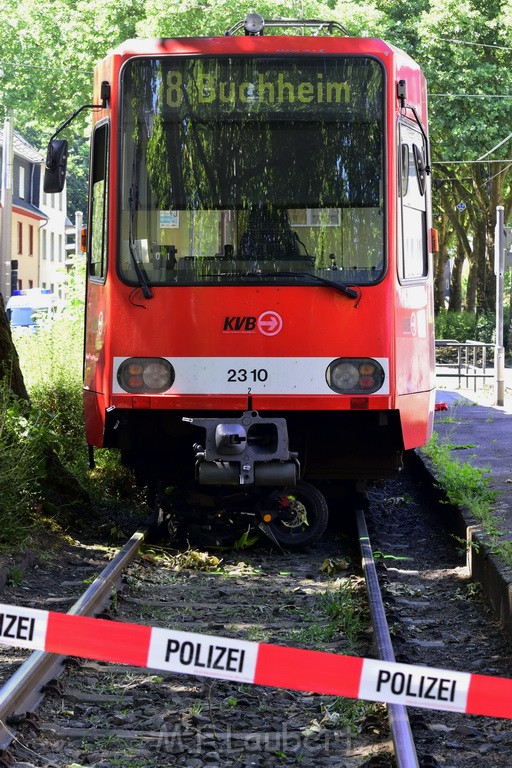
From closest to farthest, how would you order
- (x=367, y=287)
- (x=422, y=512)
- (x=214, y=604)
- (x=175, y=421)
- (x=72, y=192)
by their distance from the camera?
(x=214, y=604), (x=367, y=287), (x=175, y=421), (x=422, y=512), (x=72, y=192)

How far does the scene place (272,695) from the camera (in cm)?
552

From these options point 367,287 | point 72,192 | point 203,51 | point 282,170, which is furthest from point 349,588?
point 72,192

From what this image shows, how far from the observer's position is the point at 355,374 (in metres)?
8.66

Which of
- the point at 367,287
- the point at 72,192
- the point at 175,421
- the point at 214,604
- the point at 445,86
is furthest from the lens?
the point at 72,192

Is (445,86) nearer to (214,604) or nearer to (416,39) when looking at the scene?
(416,39)

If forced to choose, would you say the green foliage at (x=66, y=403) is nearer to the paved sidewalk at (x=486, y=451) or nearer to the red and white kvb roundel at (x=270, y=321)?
the red and white kvb roundel at (x=270, y=321)

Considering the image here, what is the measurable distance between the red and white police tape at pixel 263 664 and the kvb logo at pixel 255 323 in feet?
15.7

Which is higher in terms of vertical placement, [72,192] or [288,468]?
[72,192]

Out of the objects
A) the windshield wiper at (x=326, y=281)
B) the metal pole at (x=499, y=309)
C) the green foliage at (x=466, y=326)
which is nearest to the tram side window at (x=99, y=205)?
the windshield wiper at (x=326, y=281)

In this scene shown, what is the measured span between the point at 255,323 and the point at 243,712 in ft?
12.4

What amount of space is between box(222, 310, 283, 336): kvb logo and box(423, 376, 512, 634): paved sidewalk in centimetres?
194

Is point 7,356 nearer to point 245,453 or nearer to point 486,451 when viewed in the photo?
point 245,453

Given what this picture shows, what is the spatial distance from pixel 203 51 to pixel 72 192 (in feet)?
269

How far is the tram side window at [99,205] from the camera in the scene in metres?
8.92
